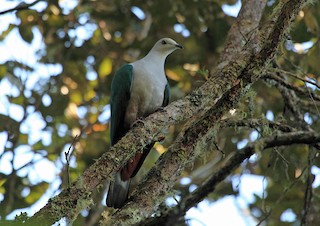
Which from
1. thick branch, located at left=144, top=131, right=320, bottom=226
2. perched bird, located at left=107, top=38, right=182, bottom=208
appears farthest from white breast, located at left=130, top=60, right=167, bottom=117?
thick branch, located at left=144, top=131, right=320, bottom=226

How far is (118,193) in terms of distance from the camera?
4.34 meters

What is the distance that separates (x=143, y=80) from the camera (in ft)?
16.0

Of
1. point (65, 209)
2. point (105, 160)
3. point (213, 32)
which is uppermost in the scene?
point (213, 32)

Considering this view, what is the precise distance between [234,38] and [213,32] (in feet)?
6.97

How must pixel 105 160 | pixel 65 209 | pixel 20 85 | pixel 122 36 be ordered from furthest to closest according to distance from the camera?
pixel 122 36 < pixel 20 85 < pixel 105 160 < pixel 65 209

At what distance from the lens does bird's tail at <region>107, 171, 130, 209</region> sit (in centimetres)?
422

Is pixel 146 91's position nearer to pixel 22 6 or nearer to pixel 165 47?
pixel 165 47

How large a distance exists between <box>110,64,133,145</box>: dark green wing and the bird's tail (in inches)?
20.4

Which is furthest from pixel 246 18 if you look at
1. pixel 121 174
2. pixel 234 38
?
pixel 121 174

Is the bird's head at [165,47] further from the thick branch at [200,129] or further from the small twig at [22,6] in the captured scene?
the thick branch at [200,129]

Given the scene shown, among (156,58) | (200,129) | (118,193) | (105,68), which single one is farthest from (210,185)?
(105,68)

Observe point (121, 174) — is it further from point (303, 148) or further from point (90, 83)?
point (90, 83)

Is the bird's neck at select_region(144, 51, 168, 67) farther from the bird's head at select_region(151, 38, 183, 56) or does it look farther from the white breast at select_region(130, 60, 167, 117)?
the white breast at select_region(130, 60, 167, 117)

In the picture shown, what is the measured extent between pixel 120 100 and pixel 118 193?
935mm
